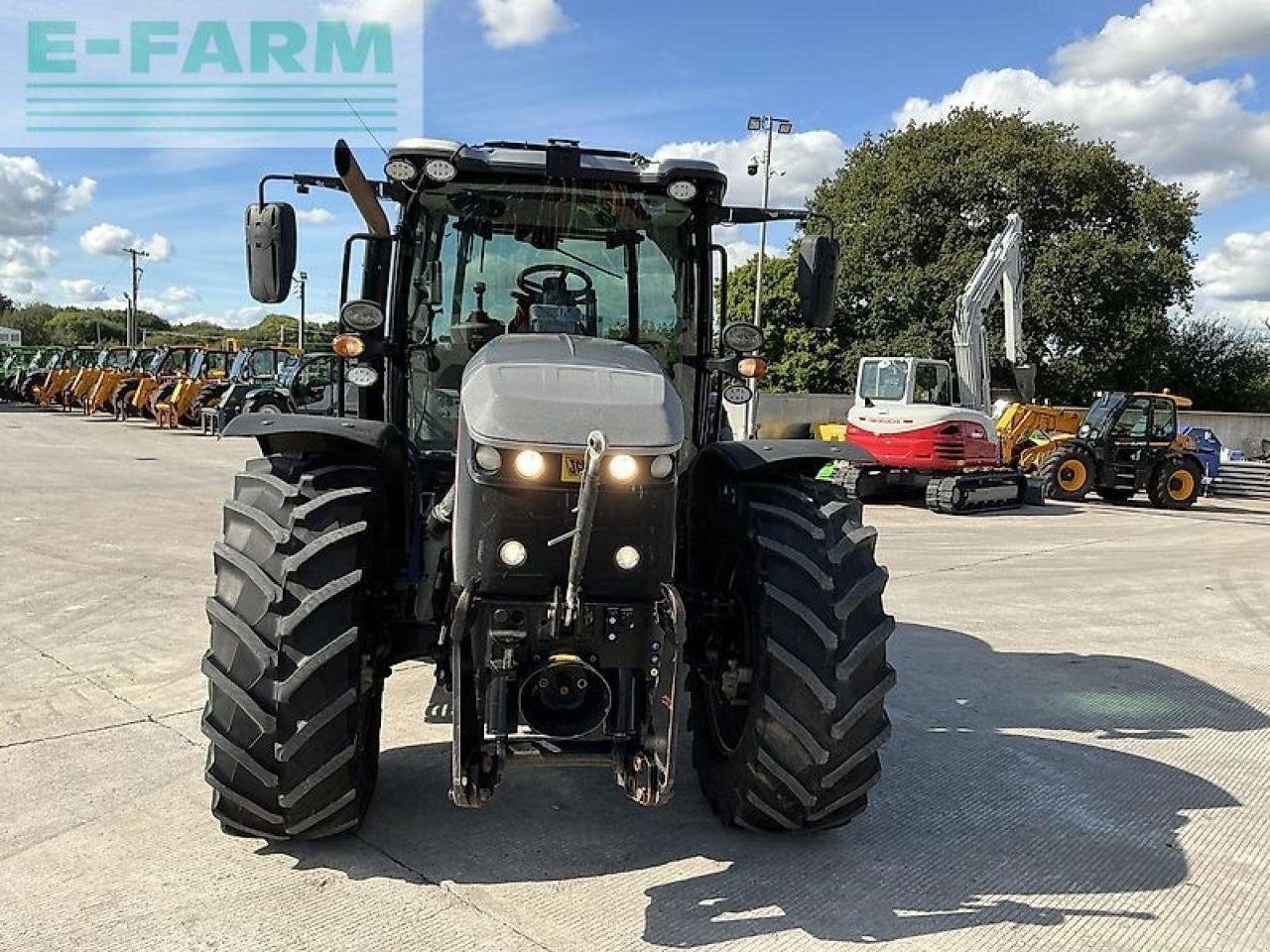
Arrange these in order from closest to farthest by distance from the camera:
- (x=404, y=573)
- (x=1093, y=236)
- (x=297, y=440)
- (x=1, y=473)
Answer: (x=297, y=440) → (x=404, y=573) → (x=1, y=473) → (x=1093, y=236)

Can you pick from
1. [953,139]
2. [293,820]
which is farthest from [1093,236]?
[293,820]

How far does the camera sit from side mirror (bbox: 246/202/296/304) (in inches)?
164

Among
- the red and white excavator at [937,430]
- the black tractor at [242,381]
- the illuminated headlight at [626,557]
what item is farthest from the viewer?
the black tractor at [242,381]

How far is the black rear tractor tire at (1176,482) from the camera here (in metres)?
18.2

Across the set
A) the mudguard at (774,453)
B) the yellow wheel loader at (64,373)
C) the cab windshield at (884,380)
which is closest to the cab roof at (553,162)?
the mudguard at (774,453)

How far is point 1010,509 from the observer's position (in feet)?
55.0

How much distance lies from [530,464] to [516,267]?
4.95 feet

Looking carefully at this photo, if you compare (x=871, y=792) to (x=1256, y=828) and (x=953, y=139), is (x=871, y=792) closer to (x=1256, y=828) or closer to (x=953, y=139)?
(x=1256, y=828)

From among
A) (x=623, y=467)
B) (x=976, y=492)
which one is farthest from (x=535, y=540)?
(x=976, y=492)

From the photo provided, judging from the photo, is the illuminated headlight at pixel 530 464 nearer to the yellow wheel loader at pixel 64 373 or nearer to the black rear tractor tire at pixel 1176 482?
the black rear tractor tire at pixel 1176 482

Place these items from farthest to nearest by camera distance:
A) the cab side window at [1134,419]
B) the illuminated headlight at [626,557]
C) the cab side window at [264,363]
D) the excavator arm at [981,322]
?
the cab side window at [264,363] → the excavator arm at [981,322] → the cab side window at [1134,419] → the illuminated headlight at [626,557]

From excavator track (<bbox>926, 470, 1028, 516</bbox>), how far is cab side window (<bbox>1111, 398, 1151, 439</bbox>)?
267cm

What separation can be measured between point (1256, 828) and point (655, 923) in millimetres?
2565

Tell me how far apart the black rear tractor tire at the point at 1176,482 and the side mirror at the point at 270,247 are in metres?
17.5
